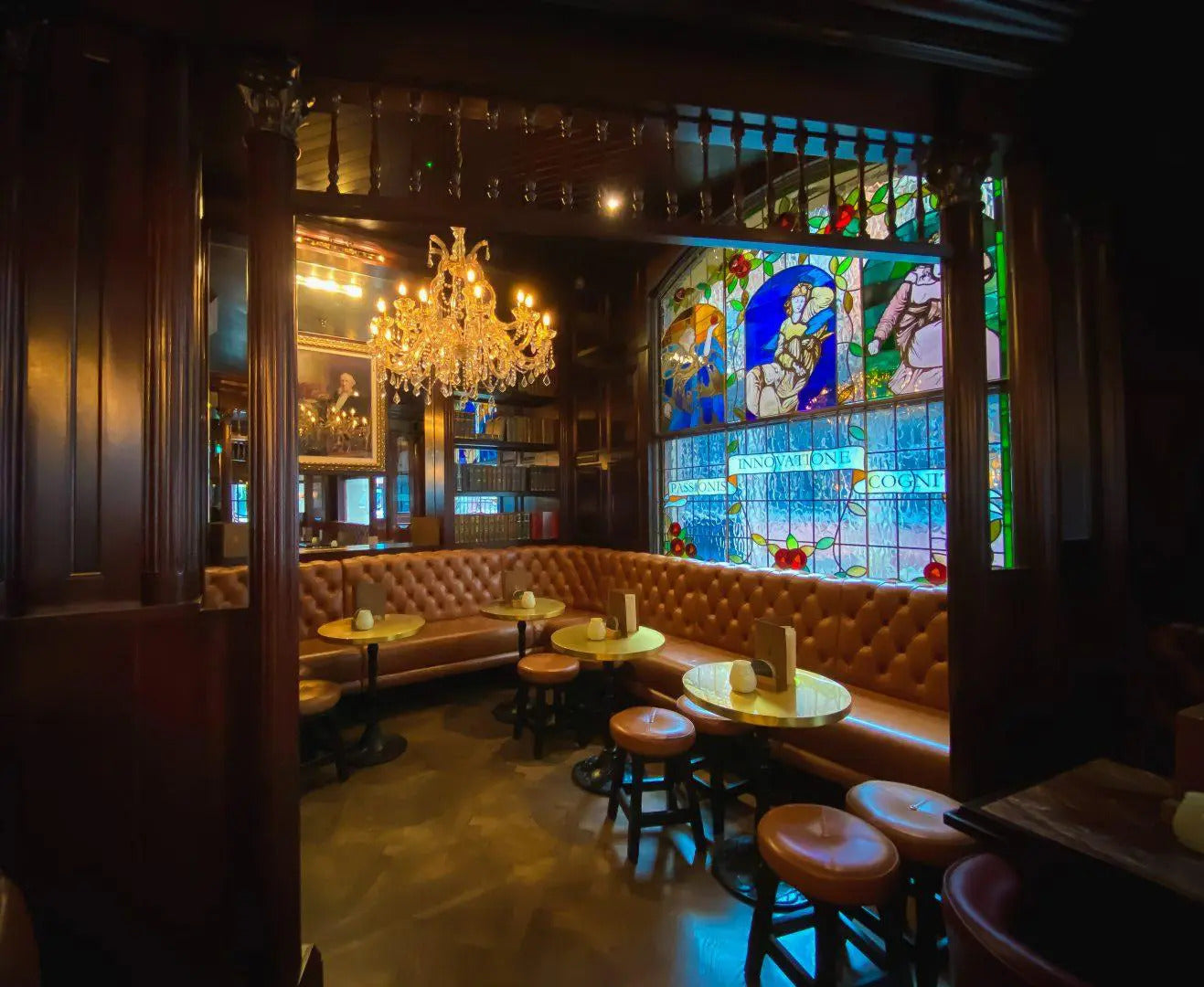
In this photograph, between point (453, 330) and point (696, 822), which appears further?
point (453, 330)

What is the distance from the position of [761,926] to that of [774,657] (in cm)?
90

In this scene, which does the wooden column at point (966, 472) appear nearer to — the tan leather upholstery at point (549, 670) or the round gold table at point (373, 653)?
the tan leather upholstery at point (549, 670)

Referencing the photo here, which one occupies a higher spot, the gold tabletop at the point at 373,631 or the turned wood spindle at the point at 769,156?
the turned wood spindle at the point at 769,156

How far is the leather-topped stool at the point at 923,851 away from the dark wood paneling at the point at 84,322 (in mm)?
2316

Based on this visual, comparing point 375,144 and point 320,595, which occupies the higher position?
point 375,144

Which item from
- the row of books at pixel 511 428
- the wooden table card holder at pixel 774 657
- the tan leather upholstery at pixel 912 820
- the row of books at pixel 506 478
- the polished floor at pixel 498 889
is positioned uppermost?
the row of books at pixel 511 428

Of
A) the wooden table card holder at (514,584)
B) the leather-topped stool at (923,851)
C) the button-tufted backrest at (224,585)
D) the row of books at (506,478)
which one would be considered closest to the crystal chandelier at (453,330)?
the wooden table card holder at (514,584)

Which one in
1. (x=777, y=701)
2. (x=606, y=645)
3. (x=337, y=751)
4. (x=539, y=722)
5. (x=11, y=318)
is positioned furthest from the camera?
(x=539, y=722)

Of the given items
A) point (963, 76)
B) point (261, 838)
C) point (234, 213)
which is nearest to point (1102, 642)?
point (963, 76)

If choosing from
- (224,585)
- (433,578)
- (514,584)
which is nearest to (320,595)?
(224,585)

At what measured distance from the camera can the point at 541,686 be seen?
3631 mm

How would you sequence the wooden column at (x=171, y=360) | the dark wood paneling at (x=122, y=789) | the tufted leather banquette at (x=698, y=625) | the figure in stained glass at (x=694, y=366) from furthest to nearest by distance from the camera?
the figure in stained glass at (x=694, y=366)
the tufted leather banquette at (x=698, y=625)
the wooden column at (x=171, y=360)
the dark wood paneling at (x=122, y=789)

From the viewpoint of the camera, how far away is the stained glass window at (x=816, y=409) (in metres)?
3.13

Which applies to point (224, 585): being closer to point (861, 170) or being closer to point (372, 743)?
point (372, 743)
